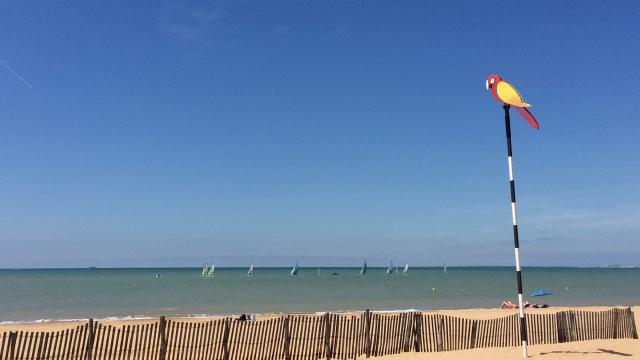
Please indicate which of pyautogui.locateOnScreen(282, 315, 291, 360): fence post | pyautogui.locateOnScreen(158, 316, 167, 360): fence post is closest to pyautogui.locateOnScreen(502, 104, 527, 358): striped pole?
pyautogui.locateOnScreen(282, 315, 291, 360): fence post

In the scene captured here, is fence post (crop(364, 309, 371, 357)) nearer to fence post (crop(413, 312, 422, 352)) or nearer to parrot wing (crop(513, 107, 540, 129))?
fence post (crop(413, 312, 422, 352))

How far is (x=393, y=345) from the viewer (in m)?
18.2

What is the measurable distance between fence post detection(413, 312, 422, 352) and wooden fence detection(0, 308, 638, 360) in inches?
1.3

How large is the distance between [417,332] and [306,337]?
3998 mm

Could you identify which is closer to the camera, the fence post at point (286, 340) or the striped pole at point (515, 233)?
the striped pole at point (515, 233)

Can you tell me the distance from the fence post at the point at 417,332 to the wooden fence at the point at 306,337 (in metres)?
0.03

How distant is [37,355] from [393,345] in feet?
36.6

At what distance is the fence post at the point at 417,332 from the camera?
18.4 metres

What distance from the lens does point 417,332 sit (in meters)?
18.5

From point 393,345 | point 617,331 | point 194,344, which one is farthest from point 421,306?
point 194,344

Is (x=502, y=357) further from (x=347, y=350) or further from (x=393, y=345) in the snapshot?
(x=347, y=350)

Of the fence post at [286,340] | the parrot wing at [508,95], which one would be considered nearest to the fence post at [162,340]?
the fence post at [286,340]

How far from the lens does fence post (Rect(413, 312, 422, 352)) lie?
18.4 meters

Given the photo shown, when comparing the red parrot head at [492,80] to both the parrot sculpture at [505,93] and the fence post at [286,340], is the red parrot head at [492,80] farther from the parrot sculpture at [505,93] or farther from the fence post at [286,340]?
the fence post at [286,340]
